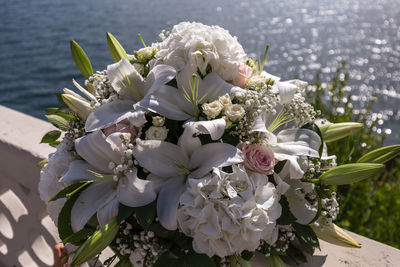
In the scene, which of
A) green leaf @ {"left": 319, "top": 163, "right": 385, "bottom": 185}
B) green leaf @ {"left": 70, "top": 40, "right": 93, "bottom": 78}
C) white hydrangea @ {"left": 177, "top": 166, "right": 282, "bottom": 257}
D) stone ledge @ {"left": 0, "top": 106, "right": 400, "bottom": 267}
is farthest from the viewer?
stone ledge @ {"left": 0, "top": 106, "right": 400, "bottom": 267}

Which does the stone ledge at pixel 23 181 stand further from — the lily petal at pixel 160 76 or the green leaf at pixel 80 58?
the lily petal at pixel 160 76

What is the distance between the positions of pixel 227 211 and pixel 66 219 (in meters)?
0.38

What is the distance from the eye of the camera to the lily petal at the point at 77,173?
87cm

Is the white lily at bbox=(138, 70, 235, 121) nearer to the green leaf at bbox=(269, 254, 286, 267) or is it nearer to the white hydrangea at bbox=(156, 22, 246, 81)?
the white hydrangea at bbox=(156, 22, 246, 81)

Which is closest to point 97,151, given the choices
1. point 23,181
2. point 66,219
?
point 66,219

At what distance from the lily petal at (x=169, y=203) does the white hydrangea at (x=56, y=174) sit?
0.25 metres

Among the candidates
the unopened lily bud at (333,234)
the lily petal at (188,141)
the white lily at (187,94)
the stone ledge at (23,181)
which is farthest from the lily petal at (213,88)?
the stone ledge at (23,181)

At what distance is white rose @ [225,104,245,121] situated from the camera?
2.79 feet

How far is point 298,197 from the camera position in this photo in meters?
0.93

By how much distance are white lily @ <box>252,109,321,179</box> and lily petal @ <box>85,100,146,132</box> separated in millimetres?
262

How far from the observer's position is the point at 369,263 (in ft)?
3.66

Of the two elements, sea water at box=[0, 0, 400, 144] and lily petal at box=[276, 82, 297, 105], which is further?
sea water at box=[0, 0, 400, 144]

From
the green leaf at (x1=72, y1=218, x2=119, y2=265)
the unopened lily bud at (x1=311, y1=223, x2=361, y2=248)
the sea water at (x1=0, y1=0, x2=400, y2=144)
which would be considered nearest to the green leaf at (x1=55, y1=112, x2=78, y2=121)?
the green leaf at (x1=72, y1=218, x2=119, y2=265)

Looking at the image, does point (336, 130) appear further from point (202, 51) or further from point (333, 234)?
point (202, 51)
